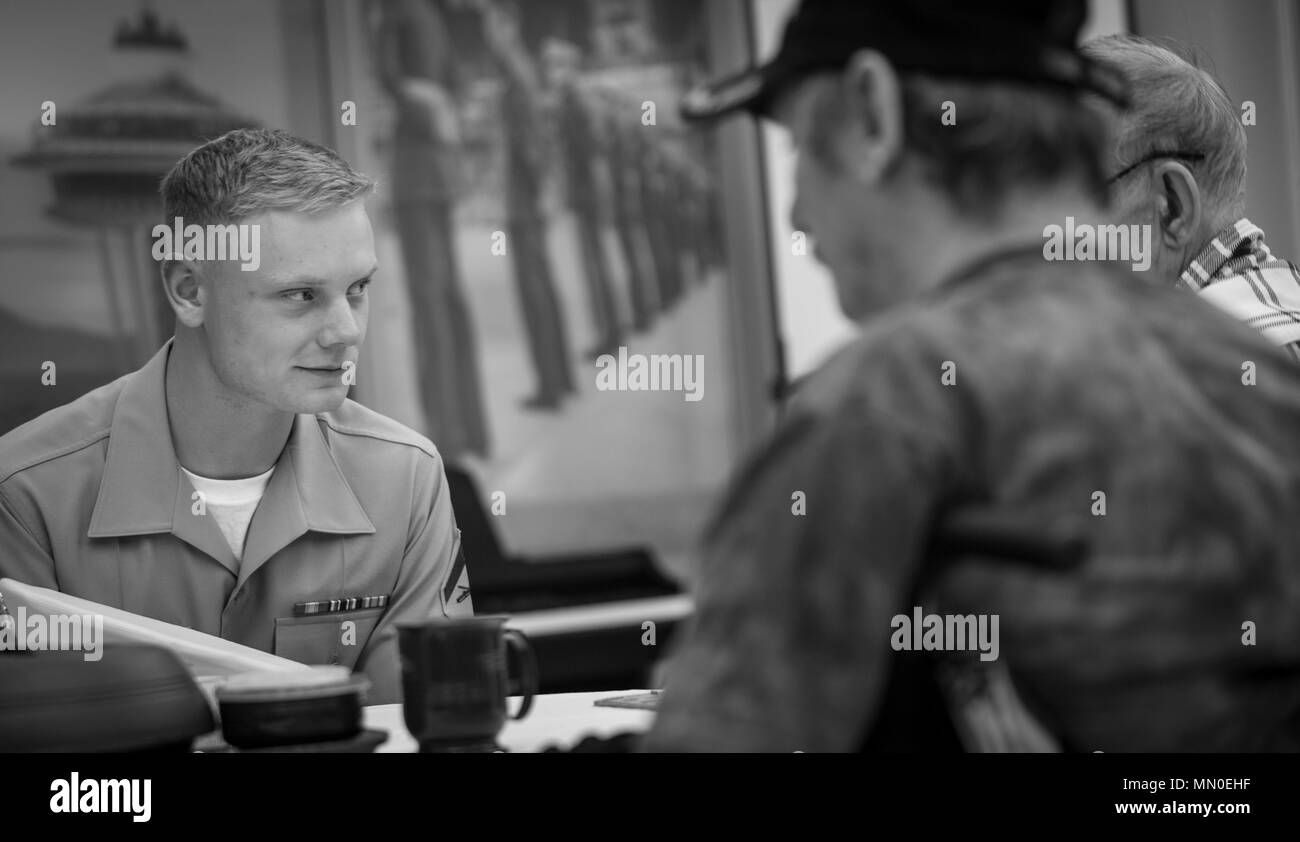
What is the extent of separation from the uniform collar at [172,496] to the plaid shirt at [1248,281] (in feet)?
4.60

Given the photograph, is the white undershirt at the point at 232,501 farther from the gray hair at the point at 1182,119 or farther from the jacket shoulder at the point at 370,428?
the gray hair at the point at 1182,119

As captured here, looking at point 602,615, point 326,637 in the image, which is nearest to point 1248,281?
point 326,637

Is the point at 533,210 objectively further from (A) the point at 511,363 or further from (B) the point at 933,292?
(B) the point at 933,292

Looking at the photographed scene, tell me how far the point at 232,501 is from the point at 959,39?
141cm

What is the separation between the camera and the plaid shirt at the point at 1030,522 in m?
0.88

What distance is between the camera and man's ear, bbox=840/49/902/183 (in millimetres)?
1022

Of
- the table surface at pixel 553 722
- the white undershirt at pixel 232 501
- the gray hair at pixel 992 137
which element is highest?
the gray hair at pixel 992 137

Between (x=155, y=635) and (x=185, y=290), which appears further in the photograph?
(x=185, y=290)

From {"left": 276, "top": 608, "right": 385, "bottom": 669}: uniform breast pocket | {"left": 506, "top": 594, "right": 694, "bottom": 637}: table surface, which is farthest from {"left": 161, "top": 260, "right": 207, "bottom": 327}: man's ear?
{"left": 506, "top": 594, "right": 694, "bottom": 637}: table surface

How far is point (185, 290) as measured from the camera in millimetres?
2078
